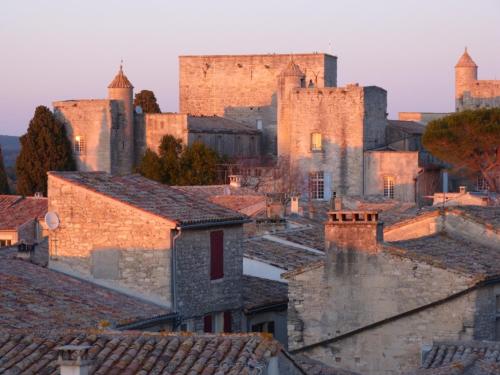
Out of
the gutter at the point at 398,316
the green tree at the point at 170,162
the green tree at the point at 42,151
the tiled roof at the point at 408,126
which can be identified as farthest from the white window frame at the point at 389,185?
the gutter at the point at 398,316

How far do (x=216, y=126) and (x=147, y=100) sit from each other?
1236cm

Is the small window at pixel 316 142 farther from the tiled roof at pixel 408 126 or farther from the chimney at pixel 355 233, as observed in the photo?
the chimney at pixel 355 233

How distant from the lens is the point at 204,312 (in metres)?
27.7

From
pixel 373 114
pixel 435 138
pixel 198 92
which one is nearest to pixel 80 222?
pixel 435 138

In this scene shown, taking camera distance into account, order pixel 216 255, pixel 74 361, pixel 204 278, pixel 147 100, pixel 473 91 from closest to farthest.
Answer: pixel 74 361 → pixel 204 278 → pixel 216 255 → pixel 473 91 → pixel 147 100

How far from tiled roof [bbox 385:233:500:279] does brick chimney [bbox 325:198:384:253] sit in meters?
0.28

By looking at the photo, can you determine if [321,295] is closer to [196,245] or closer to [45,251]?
[196,245]

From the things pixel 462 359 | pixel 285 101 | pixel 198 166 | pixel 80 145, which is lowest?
pixel 462 359

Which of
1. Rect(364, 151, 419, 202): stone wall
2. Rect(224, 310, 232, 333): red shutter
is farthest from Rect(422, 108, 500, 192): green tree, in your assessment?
Rect(224, 310, 232, 333): red shutter

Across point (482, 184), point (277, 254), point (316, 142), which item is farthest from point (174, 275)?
point (316, 142)

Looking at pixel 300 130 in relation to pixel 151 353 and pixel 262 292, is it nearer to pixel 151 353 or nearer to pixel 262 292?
pixel 262 292

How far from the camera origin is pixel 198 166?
77.8 metres

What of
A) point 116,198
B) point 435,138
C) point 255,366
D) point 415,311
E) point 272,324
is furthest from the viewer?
point 435,138

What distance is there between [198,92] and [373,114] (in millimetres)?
23915
